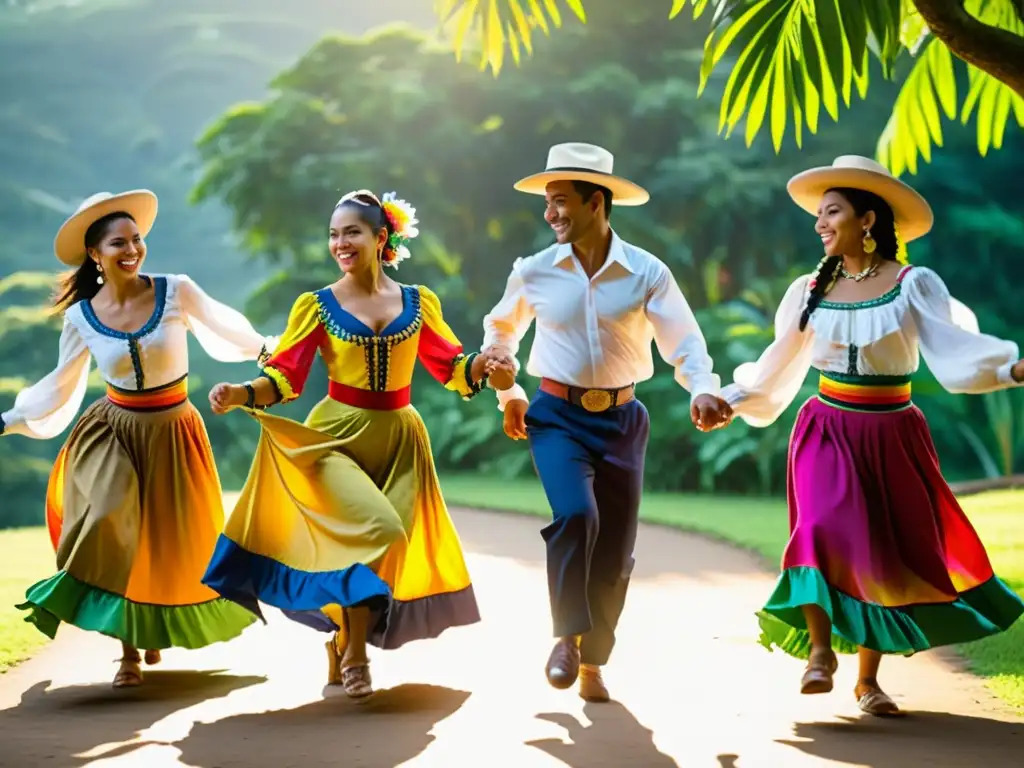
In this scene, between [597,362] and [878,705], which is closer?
[878,705]

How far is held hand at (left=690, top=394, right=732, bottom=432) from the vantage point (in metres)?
5.14

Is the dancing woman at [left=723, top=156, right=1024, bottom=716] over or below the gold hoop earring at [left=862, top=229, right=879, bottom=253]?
below

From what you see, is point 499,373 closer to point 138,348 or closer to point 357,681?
point 357,681

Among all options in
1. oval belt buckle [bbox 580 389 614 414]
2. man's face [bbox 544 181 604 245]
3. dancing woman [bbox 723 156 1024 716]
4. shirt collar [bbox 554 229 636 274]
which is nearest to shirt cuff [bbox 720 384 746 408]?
dancing woman [bbox 723 156 1024 716]

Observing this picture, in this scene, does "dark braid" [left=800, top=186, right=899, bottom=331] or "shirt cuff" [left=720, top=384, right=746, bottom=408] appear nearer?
"dark braid" [left=800, top=186, right=899, bottom=331]

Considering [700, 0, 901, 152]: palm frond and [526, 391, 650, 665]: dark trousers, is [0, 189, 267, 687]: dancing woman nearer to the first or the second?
[526, 391, 650, 665]: dark trousers

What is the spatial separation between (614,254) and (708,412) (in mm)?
693

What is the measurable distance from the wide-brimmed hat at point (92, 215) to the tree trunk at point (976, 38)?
3.33m

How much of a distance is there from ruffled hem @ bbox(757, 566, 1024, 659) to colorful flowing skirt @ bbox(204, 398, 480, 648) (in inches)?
52.4

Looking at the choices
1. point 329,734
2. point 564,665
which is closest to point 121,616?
point 329,734

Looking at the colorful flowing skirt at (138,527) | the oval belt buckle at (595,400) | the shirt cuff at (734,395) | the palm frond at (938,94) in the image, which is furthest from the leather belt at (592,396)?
the palm frond at (938,94)

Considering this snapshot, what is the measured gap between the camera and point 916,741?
4.56 metres

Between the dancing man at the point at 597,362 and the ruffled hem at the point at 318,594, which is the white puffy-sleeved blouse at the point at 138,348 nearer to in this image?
the ruffled hem at the point at 318,594

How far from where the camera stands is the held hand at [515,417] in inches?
217
